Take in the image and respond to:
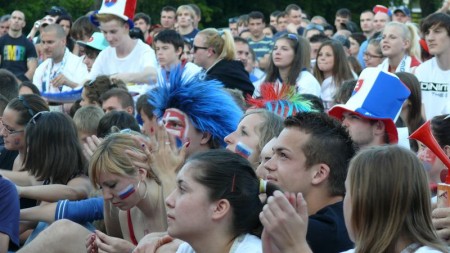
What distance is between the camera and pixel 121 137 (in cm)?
514

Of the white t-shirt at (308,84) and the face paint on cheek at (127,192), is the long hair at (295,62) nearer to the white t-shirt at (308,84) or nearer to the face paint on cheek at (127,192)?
the white t-shirt at (308,84)

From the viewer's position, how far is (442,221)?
3738 mm

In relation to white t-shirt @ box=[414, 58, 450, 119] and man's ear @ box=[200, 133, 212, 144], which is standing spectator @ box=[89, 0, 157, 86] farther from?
man's ear @ box=[200, 133, 212, 144]

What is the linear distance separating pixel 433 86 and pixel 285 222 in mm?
5866

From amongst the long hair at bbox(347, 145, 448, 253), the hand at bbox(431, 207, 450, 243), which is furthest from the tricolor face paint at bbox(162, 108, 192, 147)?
the long hair at bbox(347, 145, 448, 253)

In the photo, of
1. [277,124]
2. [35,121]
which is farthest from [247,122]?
[35,121]

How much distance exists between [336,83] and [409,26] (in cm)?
103

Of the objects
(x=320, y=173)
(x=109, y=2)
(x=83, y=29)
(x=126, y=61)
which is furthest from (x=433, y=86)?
(x=83, y=29)

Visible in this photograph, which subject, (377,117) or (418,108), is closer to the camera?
(377,117)

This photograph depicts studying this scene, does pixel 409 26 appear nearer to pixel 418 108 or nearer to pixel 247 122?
pixel 418 108

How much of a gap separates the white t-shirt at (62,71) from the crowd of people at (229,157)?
75 centimetres

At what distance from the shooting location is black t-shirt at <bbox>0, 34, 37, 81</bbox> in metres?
14.9

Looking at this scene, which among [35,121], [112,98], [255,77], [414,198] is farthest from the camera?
[255,77]

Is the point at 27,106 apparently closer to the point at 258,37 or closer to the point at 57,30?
the point at 57,30
